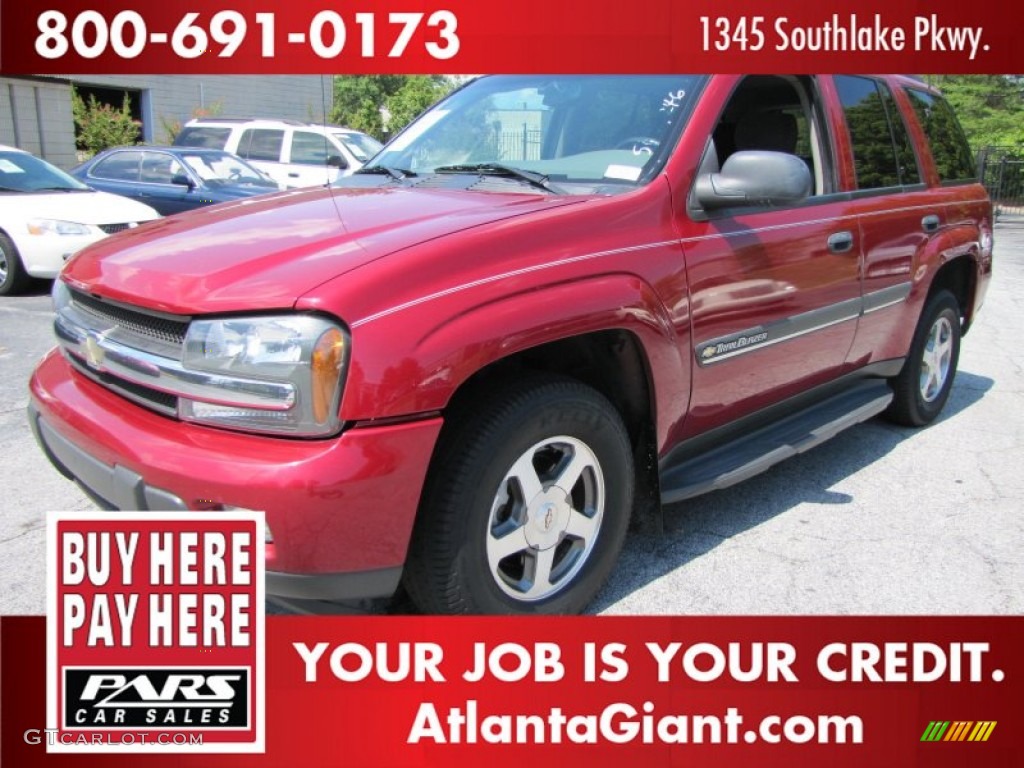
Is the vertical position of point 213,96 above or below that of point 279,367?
above

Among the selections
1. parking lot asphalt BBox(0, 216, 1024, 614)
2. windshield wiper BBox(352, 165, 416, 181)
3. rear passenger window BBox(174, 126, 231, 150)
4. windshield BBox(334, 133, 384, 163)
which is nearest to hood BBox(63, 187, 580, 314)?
windshield wiper BBox(352, 165, 416, 181)

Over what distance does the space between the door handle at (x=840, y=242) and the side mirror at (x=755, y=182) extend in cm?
65

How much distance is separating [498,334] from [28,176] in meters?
8.62

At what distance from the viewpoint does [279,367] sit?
2176 mm

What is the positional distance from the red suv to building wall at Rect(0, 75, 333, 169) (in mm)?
9563

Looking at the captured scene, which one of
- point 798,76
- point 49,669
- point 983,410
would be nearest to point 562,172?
point 798,76

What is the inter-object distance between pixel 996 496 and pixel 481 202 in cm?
274

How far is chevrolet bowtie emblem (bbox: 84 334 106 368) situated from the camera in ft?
8.58

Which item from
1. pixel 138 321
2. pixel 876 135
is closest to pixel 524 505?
pixel 138 321

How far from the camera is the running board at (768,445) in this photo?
3.14m

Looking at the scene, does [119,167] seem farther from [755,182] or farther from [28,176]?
[755,182]

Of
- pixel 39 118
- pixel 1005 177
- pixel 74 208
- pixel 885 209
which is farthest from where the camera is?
pixel 1005 177

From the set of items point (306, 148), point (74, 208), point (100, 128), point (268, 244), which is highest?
point (100, 128)

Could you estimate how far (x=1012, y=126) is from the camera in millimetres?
24188
